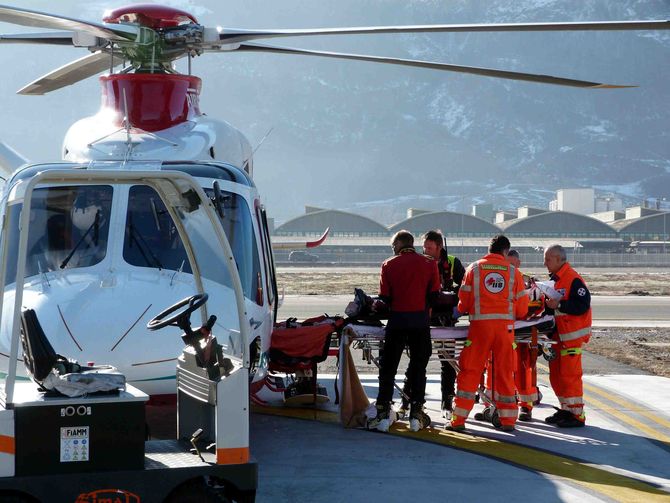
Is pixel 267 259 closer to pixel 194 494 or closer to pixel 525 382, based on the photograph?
pixel 525 382

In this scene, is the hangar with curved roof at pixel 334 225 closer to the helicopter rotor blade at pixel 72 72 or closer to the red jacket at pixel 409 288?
the helicopter rotor blade at pixel 72 72

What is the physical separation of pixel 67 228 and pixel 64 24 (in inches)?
88.2

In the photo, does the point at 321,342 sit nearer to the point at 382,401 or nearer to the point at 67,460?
the point at 382,401

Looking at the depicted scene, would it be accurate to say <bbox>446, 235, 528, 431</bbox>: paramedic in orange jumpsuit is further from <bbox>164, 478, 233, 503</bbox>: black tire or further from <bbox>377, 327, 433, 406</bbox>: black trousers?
<bbox>164, 478, 233, 503</bbox>: black tire

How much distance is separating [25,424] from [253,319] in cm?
365

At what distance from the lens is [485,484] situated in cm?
756

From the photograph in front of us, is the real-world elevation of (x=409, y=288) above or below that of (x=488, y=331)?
above

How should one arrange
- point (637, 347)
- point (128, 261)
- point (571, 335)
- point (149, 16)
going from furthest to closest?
point (637, 347)
point (149, 16)
point (571, 335)
point (128, 261)

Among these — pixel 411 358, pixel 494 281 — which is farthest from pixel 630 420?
pixel 411 358

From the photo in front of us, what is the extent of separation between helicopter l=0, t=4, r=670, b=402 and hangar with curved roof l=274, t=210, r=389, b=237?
115898 mm

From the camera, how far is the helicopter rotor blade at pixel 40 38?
9805 mm

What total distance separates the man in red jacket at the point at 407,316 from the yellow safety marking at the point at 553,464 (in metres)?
0.36

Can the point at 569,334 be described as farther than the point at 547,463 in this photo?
Yes

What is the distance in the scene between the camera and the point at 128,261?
827 cm
